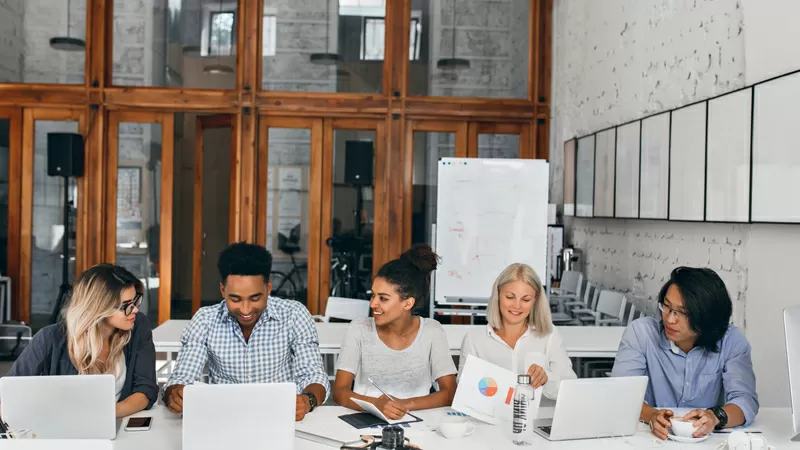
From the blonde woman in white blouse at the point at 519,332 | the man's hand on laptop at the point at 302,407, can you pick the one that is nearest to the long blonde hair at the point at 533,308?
the blonde woman in white blouse at the point at 519,332

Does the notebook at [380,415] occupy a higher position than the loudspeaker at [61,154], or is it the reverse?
the loudspeaker at [61,154]

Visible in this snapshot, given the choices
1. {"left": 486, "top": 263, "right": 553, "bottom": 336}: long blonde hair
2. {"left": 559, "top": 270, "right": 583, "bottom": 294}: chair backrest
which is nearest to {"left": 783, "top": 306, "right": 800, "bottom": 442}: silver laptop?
{"left": 486, "top": 263, "right": 553, "bottom": 336}: long blonde hair

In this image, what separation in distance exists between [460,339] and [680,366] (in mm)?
1793

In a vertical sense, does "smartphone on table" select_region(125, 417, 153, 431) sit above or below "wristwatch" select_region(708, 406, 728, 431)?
below

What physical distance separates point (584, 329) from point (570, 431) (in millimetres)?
2648

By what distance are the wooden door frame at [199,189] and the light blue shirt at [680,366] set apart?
5.65m

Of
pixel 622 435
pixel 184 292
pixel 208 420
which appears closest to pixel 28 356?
pixel 208 420

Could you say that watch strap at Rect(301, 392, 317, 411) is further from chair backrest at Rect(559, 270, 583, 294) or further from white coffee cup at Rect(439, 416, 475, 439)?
chair backrest at Rect(559, 270, 583, 294)

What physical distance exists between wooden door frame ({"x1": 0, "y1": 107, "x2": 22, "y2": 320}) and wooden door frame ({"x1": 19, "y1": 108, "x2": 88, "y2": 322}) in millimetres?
29

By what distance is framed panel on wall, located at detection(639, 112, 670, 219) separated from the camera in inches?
211

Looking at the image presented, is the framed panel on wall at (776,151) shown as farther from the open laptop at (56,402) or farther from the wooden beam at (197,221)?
the wooden beam at (197,221)

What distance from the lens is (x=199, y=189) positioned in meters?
8.18

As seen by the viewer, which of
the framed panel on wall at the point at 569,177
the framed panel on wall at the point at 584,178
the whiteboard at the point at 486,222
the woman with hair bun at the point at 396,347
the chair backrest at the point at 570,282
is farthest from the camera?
the framed panel on wall at the point at 569,177

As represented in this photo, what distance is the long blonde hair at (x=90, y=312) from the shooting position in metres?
2.86
